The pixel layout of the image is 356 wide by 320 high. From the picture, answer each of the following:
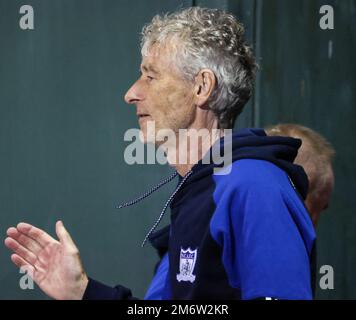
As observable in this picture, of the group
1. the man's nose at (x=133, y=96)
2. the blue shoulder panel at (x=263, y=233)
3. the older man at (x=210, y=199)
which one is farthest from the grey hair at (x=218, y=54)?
the blue shoulder panel at (x=263, y=233)

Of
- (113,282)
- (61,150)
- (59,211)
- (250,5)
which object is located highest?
(250,5)

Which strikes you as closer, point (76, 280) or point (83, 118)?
point (76, 280)

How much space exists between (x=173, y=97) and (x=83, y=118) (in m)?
1.43

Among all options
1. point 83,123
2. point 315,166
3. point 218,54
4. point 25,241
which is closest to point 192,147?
point 218,54

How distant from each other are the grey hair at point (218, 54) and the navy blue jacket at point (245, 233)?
8.2 inches

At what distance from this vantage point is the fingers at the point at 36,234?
2685 millimetres

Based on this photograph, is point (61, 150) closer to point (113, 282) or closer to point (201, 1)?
point (113, 282)

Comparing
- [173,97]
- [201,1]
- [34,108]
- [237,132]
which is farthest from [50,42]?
[237,132]

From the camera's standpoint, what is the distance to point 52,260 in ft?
8.71

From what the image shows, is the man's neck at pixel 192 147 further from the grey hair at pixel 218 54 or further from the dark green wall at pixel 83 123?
the dark green wall at pixel 83 123

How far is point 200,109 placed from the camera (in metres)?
2.82

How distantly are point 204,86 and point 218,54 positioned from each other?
0.33 ft

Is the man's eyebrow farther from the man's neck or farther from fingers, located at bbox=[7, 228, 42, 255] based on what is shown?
fingers, located at bbox=[7, 228, 42, 255]

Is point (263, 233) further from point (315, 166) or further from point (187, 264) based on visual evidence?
point (315, 166)
